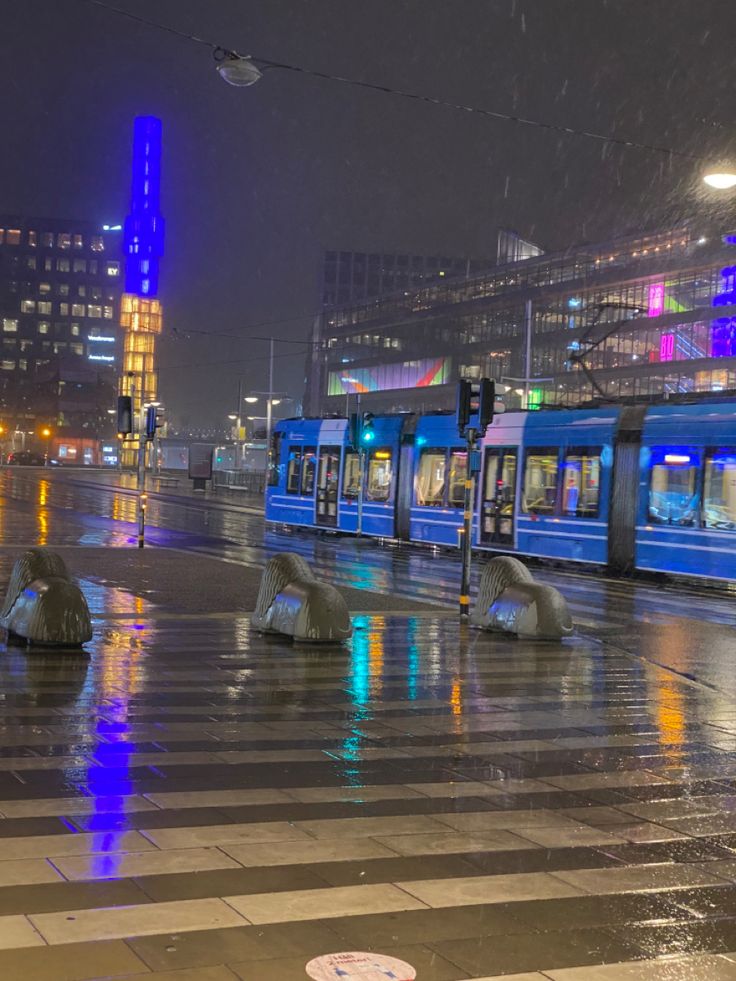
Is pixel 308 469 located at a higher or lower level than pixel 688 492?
higher

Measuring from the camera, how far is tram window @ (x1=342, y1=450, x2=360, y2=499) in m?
34.4

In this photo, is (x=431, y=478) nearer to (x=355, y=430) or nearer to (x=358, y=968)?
(x=355, y=430)

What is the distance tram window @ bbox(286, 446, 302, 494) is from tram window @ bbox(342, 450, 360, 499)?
2.63 metres

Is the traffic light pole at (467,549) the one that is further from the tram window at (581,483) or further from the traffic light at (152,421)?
the traffic light at (152,421)

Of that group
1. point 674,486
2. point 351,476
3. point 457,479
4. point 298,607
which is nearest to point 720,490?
point 674,486

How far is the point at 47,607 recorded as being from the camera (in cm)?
1223

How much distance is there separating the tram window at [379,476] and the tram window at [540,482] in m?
6.31

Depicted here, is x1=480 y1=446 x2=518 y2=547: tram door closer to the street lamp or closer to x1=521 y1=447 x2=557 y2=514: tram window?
x1=521 y1=447 x2=557 y2=514: tram window

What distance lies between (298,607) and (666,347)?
68060mm

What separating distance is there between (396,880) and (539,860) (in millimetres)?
845

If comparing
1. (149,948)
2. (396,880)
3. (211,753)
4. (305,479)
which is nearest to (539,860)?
(396,880)

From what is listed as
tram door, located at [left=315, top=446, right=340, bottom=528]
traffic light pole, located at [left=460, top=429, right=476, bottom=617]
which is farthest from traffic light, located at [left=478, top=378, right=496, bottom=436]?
tram door, located at [left=315, top=446, right=340, bottom=528]

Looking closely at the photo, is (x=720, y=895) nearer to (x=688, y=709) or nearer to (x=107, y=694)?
(x=688, y=709)

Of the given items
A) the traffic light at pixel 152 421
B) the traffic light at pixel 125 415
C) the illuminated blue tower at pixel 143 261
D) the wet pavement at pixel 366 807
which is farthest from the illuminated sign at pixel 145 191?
the wet pavement at pixel 366 807
